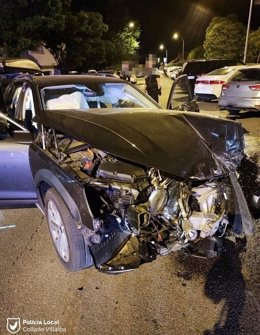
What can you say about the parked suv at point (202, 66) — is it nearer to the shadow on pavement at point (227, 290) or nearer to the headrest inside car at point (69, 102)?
the headrest inside car at point (69, 102)

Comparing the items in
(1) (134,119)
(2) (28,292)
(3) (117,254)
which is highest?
(1) (134,119)

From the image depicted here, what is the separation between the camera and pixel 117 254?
2654mm

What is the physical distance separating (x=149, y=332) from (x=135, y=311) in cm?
25

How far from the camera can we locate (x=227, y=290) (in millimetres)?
2861

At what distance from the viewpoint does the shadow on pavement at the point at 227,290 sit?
2.50m

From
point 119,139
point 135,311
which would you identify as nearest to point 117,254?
point 135,311

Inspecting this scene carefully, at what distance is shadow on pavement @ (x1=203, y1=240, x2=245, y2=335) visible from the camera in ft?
8.19

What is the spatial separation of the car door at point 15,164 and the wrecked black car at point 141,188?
1.67 ft

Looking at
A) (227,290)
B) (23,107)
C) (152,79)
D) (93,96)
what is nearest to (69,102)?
(93,96)

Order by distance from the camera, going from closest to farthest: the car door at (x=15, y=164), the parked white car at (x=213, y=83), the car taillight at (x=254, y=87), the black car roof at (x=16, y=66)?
1. the car door at (x=15, y=164)
2. the black car roof at (x=16, y=66)
3. the car taillight at (x=254, y=87)
4. the parked white car at (x=213, y=83)

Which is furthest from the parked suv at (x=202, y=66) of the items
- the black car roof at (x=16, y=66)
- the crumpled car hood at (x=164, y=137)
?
the crumpled car hood at (x=164, y=137)

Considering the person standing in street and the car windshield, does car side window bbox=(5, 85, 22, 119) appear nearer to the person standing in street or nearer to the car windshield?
the car windshield

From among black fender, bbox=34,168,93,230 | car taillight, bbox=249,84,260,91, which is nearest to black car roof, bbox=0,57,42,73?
black fender, bbox=34,168,93,230

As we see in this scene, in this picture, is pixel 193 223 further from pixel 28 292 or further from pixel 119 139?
pixel 28 292
